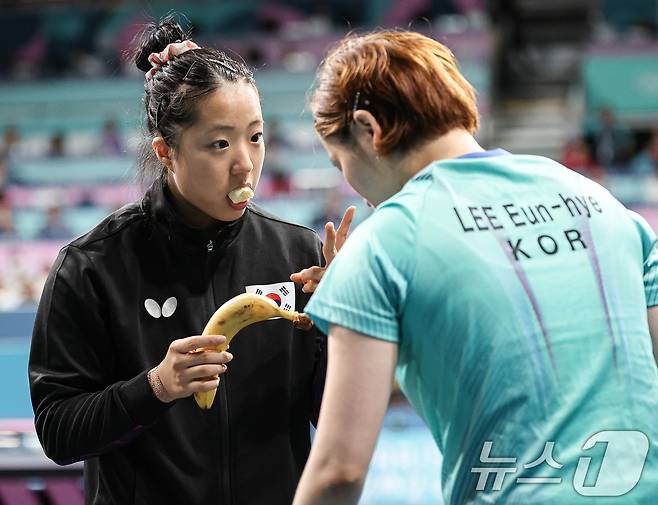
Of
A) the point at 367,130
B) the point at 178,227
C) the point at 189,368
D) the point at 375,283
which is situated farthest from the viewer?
the point at 178,227

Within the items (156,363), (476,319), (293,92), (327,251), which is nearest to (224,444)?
(156,363)

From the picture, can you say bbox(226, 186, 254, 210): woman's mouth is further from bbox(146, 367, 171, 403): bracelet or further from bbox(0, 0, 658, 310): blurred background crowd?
bbox(0, 0, 658, 310): blurred background crowd

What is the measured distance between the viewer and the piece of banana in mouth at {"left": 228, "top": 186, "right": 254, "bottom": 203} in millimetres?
1714

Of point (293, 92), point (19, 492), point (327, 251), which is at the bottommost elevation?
point (293, 92)

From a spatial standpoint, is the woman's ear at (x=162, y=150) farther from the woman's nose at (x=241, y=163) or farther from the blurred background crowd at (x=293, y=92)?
the blurred background crowd at (x=293, y=92)

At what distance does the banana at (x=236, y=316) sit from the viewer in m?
1.63

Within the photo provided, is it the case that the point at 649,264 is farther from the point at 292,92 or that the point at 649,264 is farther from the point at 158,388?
the point at 292,92

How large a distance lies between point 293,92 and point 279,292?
10750mm

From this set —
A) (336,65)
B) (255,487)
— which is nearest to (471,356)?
(336,65)

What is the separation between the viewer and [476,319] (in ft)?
4.09

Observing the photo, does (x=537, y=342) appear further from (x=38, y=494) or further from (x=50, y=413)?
(x=38, y=494)

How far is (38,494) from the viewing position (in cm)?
272

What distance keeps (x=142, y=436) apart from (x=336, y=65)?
761mm

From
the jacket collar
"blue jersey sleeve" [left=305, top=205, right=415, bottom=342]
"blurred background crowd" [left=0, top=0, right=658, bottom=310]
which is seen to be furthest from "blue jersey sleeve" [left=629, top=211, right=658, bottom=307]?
"blurred background crowd" [left=0, top=0, right=658, bottom=310]
